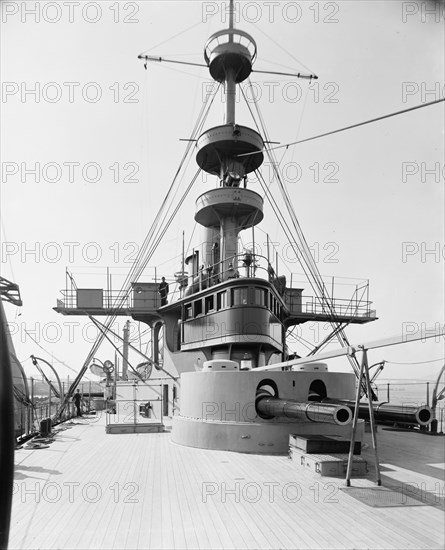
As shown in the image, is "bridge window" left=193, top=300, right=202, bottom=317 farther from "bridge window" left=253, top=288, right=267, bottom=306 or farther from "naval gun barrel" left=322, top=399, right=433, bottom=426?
"naval gun barrel" left=322, top=399, right=433, bottom=426

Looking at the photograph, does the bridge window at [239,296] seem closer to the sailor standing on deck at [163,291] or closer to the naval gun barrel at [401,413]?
the sailor standing on deck at [163,291]

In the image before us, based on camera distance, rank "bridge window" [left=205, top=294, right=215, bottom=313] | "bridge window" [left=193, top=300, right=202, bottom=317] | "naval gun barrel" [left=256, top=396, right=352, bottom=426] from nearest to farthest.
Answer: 1. "naval gun barrel" [left=256, top=396, right=352, bottom=426]
2. "bridge window" [left=205, top=294, right=215, bottom=313]
3. "bridge window" [left=193, top=300, right=202, bottom=317]

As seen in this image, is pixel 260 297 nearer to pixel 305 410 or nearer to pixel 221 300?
pixel 221 300

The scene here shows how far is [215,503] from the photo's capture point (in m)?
5.96

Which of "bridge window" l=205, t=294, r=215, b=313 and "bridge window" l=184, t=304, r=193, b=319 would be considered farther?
"bridge window" l=184, t=304, r=193, b=319

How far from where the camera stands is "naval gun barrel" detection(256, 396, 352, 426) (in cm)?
647

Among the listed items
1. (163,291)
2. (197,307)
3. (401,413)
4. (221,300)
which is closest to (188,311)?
(197,307)

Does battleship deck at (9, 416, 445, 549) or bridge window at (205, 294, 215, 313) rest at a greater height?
bridge window at (205, 294, 215, 313)

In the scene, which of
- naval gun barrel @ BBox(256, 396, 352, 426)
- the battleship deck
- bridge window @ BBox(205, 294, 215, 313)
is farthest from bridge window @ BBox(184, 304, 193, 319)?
the battleship deck

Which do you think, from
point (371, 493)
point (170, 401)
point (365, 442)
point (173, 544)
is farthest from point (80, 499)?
point (170, 401)

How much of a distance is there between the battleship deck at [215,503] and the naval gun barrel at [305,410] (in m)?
0.91

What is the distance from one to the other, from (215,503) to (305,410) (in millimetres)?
2262

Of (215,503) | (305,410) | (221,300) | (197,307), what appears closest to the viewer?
(215,503)

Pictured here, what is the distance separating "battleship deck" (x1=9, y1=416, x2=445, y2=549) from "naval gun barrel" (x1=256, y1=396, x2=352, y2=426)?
35.9 inches
